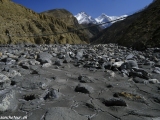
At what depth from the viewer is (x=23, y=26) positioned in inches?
992

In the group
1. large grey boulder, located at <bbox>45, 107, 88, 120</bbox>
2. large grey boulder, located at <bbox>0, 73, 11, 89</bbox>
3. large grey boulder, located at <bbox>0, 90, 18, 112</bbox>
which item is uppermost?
large grey boulder, located at <bbox>0, 73, 11, 89</bbox>

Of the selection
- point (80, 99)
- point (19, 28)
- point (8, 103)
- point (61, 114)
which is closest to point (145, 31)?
point (80, 99)

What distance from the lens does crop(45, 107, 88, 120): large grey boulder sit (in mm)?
1457

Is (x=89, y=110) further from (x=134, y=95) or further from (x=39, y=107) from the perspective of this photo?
(x=134, y=95)

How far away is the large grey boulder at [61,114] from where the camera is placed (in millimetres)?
1457

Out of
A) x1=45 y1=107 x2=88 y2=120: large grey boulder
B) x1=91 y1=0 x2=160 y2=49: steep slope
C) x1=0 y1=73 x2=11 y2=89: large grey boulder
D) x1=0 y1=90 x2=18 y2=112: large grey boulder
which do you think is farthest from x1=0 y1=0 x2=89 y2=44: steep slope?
x1=45 y1=107 x2=88 y2=120: large grey boulder

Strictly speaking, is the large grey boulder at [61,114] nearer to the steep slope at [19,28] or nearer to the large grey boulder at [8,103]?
the large grey boulder at [8,103]

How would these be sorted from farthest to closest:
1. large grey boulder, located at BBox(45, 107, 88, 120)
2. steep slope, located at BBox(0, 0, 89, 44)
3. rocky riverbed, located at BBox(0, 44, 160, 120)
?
steep slope, located at BBox(0, 0, 89, 44) < rocky riverbed, located at BBox(0, 44, 160, 120) < large grey boulder, located at BBox(45, 107, 88, 120)

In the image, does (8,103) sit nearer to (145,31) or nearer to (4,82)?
(4,82)

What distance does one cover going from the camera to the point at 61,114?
1504 millimetres

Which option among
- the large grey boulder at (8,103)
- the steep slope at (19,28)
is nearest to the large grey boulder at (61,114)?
the large grey boulder at (8,103)

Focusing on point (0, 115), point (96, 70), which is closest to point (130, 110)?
point (0, 115)

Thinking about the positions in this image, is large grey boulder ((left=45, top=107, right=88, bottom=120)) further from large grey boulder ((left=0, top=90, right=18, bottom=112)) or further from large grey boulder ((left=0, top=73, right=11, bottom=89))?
large grey boulder ((left=0, top=73, right=11, bottom=89))

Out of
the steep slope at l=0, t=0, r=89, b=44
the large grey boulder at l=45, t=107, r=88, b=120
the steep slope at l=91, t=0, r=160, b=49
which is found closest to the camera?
the large grey boulder at l=45, t=107, r=88, b=120
